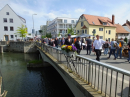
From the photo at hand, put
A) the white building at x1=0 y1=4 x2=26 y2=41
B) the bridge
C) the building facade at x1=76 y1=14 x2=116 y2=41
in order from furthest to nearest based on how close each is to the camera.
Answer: the white building at x1=0 y1=4 x2=26 y2=41, the building facade at x1=76 y1=14 x2=116 y2=41, the bridge

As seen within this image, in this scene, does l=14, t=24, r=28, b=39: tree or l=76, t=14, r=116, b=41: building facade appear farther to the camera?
l=14, t=24, r=28, b=39: tree

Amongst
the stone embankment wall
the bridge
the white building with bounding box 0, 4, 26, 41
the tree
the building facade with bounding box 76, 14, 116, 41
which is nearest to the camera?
the bridge

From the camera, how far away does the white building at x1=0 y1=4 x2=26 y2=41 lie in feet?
134

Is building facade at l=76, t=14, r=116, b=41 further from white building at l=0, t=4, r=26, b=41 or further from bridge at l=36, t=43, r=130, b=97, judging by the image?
bridge at l=36, t=43, r=130, b=97

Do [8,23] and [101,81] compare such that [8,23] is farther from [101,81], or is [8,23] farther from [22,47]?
[101,81]

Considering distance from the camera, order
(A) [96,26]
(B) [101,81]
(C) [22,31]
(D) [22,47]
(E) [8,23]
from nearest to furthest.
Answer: (B) [101,81] → (D) [22,47] → (C) [22,31] → (A) [96,26] → (E) [8,23]

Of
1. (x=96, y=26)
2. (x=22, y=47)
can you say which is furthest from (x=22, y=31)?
(x=96, y=26)

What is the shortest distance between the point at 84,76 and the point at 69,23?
6445 cm

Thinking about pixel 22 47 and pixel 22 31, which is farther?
pixel 22 31

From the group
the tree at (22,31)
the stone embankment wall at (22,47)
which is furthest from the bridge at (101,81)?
the tree at (22,31)

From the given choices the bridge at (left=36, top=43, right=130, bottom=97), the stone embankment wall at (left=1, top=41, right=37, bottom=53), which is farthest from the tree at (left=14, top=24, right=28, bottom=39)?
the bridge at (left=36, top=43, right=130, bottom=97)

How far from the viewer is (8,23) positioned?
41.5 meters

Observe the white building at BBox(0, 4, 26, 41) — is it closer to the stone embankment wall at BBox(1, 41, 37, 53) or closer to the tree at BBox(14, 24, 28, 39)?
the tree at BBox(14, 24, 28, 39)

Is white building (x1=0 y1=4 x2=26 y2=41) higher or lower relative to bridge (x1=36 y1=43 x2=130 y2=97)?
higher
